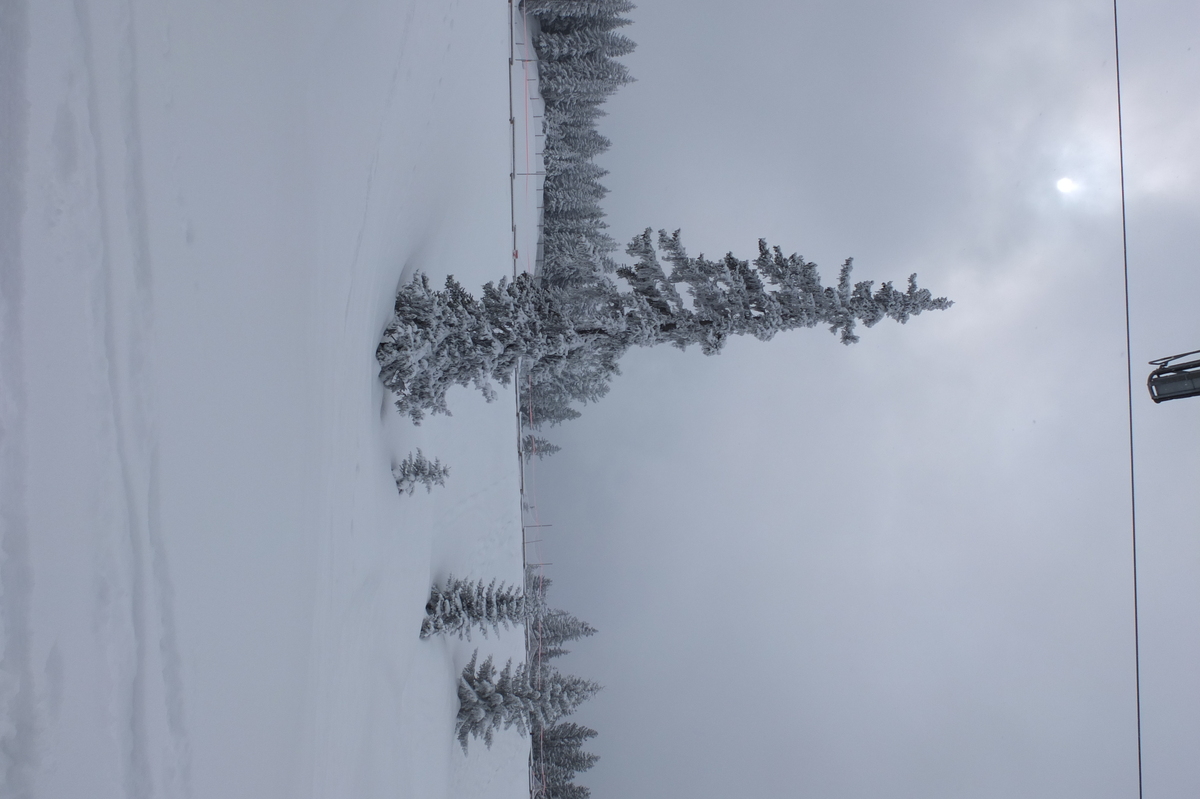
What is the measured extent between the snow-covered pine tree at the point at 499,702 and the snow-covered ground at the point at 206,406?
1449 millimetres

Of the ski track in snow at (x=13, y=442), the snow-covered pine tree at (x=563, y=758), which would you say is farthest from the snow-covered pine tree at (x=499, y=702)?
the snow-covered pine tree at (x=563, y=758)

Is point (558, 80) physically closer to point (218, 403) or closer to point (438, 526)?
point (438, 526)

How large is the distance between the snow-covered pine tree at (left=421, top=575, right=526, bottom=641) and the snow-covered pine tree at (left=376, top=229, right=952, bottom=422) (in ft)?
16.5

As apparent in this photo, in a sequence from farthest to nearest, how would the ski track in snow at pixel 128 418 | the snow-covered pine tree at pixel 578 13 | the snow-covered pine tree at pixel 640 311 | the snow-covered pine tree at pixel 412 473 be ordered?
1. the snow-covered pine tree at pixel 578 13
2. the snow-covered pine tree at pixel 412 473
3. the snow-covered pine tree at pixel 640 311
4. the ski track in snow at pixel 128 418

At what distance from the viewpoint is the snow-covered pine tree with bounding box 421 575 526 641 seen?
12125 mm

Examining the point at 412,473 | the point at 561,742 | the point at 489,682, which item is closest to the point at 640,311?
the point at 412,473

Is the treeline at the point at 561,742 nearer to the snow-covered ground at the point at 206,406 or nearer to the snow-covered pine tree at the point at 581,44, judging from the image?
the snow-covered ground at the point at 206,406

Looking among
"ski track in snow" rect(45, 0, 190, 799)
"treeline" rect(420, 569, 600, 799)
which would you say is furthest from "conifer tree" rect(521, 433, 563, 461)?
"ski track in snow" rect(45, 0, 190, 799)

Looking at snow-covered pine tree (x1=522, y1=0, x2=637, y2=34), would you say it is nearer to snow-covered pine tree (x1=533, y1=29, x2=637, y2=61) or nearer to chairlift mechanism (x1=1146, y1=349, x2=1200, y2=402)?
snow-covered pine tree (x1=533, y1=29, x2=637, y2=61)

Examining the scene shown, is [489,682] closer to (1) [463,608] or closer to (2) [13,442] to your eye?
(1) [463,608]

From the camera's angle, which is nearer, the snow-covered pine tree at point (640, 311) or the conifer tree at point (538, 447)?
the snow-covered pine tree at point (640, 311)

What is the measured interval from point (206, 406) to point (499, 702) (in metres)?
9.44

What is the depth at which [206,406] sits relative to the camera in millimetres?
6234

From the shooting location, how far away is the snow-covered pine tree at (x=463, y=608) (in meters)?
12.1
